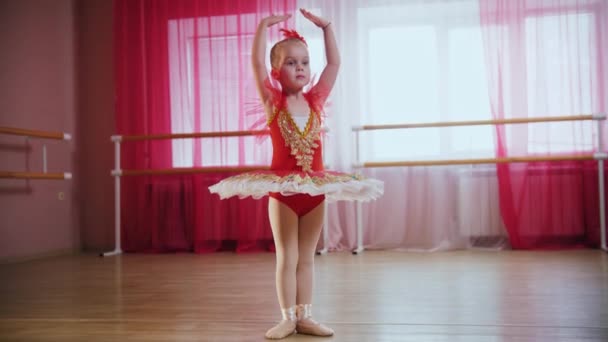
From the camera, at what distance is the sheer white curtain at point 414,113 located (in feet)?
12.9

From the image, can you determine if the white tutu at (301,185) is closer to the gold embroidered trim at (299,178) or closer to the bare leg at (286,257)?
the gold embroidered trim at (299,178)

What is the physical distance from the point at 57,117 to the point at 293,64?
10.7ft

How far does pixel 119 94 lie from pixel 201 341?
3.25m

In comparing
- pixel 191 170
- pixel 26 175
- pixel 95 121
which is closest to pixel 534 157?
pixel 191 170

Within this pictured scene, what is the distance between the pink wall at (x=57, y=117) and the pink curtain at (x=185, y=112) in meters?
0.29

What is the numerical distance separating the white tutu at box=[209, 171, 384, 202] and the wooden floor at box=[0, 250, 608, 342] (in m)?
0.40

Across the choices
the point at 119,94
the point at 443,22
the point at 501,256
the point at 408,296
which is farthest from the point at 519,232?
the point at 119,94

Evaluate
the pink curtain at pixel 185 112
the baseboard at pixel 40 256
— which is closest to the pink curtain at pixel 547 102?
the pink curtain at pixel 185 112

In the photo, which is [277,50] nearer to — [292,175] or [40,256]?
[292,175]

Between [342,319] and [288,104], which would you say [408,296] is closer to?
[342,319]

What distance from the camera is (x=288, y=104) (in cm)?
162

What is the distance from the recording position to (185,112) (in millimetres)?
4305

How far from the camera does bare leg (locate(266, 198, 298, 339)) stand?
1.56m

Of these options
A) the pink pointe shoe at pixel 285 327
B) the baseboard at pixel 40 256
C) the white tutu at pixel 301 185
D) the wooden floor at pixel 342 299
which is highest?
the white tutu at pixel 301 185
